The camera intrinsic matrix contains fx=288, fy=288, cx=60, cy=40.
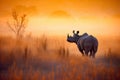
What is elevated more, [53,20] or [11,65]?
[53,20]

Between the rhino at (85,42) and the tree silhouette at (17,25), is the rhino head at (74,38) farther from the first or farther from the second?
the tree silhouette at (17,25)

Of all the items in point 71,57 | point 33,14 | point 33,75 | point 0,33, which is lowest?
point 33,75

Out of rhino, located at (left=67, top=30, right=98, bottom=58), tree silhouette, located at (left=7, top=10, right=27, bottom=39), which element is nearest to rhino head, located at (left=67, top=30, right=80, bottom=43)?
rhino, located at (left=67, top=30, right=98, bottom=58)

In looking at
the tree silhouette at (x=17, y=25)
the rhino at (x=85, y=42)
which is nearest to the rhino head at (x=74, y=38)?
the rhino at (x=85, y=42)

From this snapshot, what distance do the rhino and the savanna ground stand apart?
51 mm

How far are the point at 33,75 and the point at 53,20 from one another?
0.68 meters

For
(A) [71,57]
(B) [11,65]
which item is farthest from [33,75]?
(A) [71,57]

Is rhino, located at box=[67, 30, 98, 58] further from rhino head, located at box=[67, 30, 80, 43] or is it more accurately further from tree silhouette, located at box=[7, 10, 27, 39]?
tree silhouette, located at box=[7, 10, 27, 39]

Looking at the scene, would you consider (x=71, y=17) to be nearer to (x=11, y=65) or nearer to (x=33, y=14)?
(x=33, y=14)

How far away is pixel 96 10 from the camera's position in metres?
3.45

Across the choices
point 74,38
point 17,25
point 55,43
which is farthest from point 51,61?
point 17,25

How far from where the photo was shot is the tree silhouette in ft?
10.9

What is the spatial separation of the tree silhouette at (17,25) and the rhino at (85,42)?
1.79 feet

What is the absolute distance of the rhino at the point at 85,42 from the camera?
3330 millimetres
